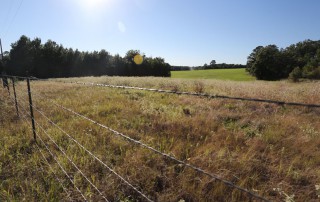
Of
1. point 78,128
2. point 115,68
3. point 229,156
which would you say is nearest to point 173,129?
point 229,156

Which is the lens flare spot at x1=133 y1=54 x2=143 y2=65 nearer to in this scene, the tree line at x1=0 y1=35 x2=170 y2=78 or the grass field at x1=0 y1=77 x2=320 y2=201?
the tree line at x1=0 y1=35 x2=170 y2=78

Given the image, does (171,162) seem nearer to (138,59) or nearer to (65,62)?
(65,62)

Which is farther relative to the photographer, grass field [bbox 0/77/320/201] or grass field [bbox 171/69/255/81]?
grass field [bbox 171/69/255/81]

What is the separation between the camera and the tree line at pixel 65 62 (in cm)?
4975

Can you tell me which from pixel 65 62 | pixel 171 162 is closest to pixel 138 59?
pixel 65 62

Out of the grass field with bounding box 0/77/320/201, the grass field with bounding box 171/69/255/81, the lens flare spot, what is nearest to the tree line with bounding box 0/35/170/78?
the lens flare spot

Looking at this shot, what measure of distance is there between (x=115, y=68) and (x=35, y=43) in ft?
67.2

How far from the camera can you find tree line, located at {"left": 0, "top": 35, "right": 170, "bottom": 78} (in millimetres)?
49750

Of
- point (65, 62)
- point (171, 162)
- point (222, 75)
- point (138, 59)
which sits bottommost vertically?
point (171, 162)

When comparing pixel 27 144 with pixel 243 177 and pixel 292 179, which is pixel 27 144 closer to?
pixel 243 177

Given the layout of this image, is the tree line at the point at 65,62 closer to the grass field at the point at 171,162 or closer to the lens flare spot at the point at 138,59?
the lens flare spot at the point at 138,59

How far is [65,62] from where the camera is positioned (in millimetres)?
55094

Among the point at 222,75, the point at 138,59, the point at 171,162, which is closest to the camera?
the point at 171,162

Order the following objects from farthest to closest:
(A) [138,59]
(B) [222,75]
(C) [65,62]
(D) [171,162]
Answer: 1. (A) [138,59]
2. (B) [222,75]
3. (C) [65,62]
4. (D) [171,162]
